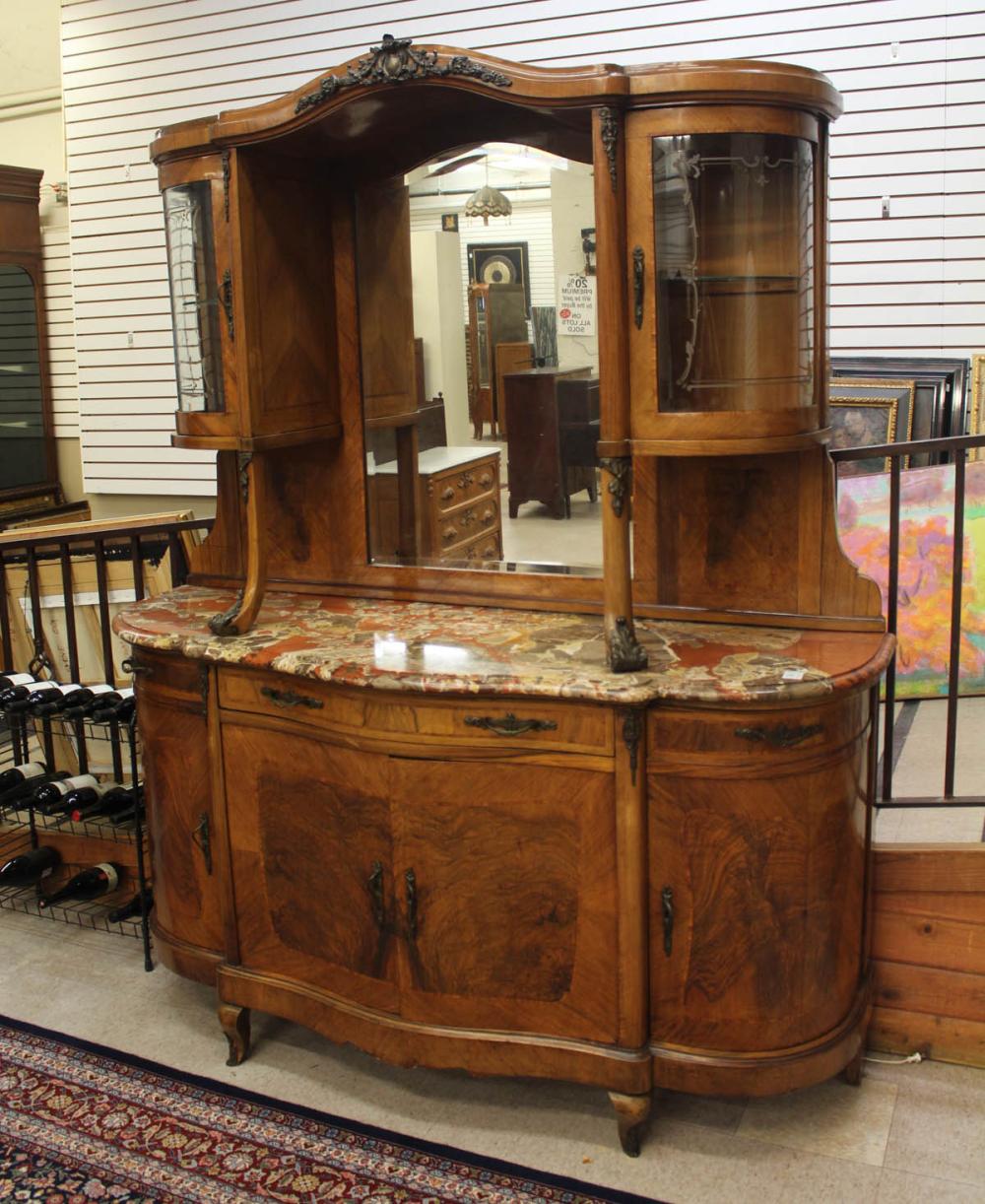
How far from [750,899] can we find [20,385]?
7259mm

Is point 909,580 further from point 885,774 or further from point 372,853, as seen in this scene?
point 372,853

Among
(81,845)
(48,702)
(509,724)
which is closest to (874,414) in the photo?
Result: (509,724)

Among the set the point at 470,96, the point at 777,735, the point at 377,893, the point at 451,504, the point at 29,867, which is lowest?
the point at 29,867

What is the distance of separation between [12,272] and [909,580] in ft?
21.5

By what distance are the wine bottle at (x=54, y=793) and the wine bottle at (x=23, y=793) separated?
0.02 metres

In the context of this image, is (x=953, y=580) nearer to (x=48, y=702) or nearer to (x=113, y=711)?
(x=113, y=711)

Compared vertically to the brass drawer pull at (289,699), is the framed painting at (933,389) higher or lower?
higher

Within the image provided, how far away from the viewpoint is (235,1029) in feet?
10.6

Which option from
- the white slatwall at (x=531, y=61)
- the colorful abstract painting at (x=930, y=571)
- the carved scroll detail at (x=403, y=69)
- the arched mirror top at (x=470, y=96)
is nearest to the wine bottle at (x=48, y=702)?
the arched mirror top at (x=470, y=96)

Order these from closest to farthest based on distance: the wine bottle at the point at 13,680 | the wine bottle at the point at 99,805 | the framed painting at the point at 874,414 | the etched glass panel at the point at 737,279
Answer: the etched glass panel at the point at 737,279 < the wine bottle at the point at 99,805 < the wine bottle at the point at 13,680 < the framed painting at the point at 874,414

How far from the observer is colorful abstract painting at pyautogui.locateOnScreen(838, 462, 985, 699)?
4180mm

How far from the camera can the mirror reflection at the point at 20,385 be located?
27.4 feet

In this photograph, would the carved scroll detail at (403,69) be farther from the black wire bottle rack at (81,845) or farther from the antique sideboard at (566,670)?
the black wire bottle rack at (81,845)

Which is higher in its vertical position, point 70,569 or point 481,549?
point 481,549
